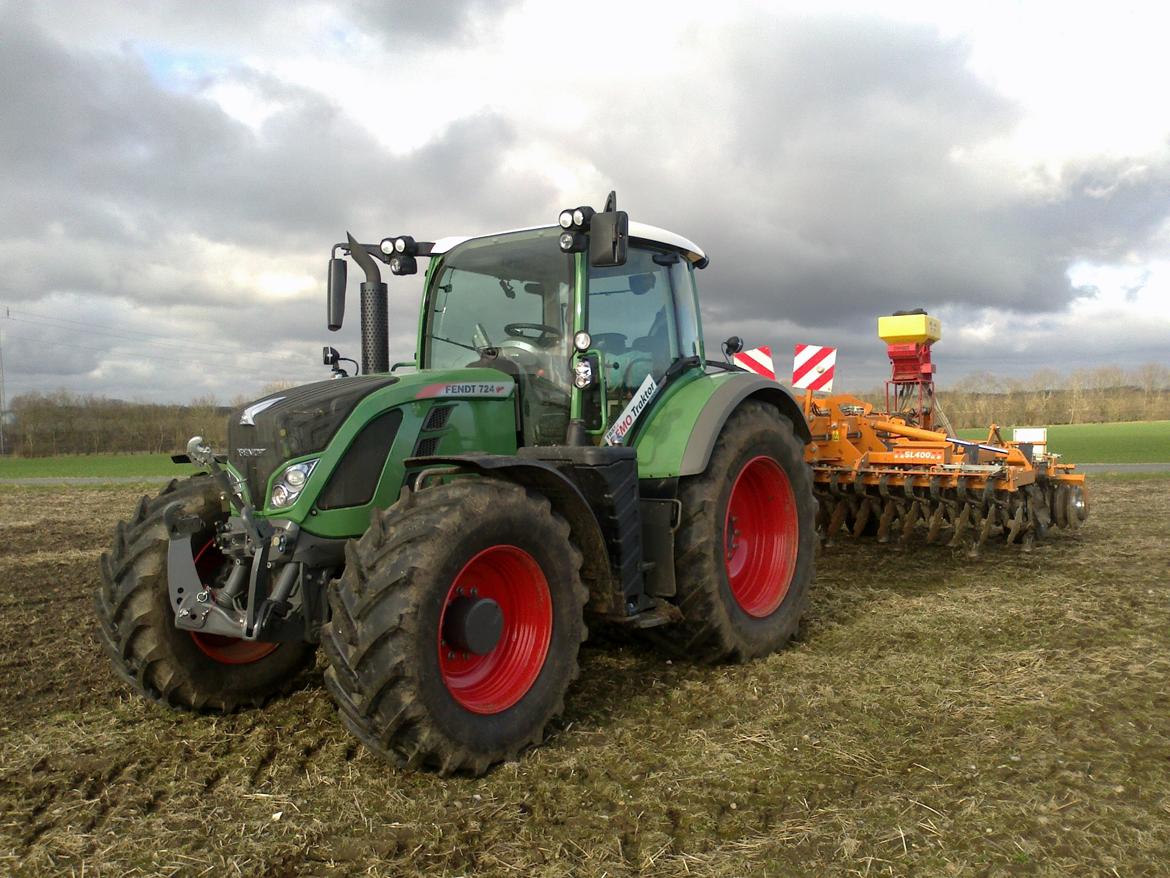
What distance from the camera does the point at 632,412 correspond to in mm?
4816

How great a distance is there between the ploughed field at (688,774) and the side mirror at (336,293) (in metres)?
Result: 1.97

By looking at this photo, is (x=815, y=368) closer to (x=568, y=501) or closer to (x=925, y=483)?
(x=925, y=483)

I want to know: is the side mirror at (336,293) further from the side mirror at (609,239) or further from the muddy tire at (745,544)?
the muddy tire at (745,544)

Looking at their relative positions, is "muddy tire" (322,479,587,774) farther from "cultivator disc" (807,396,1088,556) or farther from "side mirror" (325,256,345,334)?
"cultivator disc" (807,396,1088,556)

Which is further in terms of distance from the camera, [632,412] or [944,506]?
[944,506]

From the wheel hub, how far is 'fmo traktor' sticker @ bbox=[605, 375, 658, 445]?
132 centimetres

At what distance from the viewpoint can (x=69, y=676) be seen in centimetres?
484

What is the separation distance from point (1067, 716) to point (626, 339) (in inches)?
112

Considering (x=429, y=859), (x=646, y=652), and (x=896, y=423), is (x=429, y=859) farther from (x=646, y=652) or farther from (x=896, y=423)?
(x=896, y=423)

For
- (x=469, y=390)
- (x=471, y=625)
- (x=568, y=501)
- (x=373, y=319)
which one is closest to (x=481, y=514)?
(x=471, y=625)

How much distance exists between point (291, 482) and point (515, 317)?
1.60m

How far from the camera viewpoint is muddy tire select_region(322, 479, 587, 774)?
10.3ft

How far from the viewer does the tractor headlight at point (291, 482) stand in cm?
371

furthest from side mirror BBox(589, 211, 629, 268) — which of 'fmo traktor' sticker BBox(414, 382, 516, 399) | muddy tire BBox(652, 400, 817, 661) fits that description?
muddy tire BBox(652, 400, 817, 661)
